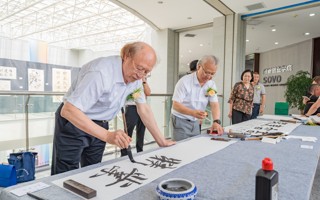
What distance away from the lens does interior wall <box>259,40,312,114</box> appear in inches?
357

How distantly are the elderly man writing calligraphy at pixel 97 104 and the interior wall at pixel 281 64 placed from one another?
933 cm

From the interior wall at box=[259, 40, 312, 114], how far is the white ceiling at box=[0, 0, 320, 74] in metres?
0.36

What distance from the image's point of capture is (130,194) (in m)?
0.76

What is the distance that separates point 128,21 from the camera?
10406 mm

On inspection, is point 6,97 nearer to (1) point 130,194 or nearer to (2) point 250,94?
(1) point 130,194

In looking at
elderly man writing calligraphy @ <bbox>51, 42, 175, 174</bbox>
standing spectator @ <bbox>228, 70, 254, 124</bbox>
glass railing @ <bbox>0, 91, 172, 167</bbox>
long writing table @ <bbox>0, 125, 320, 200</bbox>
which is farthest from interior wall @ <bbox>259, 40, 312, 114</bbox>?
elderly man writing calligraphy @ <bbox>51, 42, 175, 174</bbox>

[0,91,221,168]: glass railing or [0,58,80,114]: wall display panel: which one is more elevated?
[0,58,80,114]: wall display panel

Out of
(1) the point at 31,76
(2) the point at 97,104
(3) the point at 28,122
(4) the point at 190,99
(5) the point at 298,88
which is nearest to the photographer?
(2) the point at 97,104

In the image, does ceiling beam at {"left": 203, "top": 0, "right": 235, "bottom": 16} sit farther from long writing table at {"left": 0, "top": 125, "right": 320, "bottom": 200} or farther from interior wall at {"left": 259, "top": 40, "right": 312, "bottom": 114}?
long writing table at {"left": 0, "top": 125, "right": 320, "bottom": 200}

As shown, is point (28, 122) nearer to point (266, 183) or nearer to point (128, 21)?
point (266, 183)

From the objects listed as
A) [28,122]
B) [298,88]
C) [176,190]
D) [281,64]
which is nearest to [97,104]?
[176,190]

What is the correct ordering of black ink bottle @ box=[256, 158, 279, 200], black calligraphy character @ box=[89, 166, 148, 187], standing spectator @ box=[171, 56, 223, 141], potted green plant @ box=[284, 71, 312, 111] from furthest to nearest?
potted green plant @ box=[284, 71, 312, 111] → standing spectator @ box=[171, 56, 223, 141] → black calligraphy character @ box=[89, 166, 148, 187] → black ink bottle @ box=[256, 158, 279, 200]

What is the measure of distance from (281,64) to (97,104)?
35.4 feet

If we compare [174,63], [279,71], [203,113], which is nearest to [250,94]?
[203,113]
